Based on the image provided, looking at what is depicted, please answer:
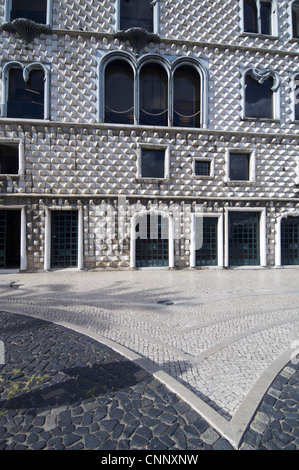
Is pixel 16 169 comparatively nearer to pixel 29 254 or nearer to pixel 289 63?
pixel 29 254

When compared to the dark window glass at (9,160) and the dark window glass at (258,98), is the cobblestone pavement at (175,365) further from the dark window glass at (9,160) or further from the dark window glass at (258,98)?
the dark window glass at (258,98)

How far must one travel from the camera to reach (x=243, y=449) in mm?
2324

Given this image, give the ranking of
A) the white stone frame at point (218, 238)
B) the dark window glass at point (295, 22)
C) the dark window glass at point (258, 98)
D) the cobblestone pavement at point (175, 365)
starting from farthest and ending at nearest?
the dark window glass at point (295, 22)
the dark window glass at point (258, 98)
the white stone frame at point (218, 238)
the cobblestone pavement at point (175, 365)

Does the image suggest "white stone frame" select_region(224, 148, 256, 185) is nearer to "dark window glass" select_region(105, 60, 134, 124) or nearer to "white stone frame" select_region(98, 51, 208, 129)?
"white stone frame" select_region(98, 51, 208, 129)

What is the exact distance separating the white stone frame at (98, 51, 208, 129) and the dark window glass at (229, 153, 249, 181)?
257 cm

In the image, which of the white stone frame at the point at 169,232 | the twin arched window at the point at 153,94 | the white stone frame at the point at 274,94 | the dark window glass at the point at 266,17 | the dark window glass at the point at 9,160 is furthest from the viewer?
the dark window glass at the point at 266,17

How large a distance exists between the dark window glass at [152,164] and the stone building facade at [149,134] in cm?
6

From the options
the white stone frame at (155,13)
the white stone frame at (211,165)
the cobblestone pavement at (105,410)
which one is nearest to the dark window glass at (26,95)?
the white stone frame at (155,13)

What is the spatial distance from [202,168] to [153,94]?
5268 mm

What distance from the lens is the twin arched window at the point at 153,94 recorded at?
584 inches

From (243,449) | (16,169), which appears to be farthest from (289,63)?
(243,449)

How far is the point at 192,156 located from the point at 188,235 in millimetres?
4532

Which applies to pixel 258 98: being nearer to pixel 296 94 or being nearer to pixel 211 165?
pixel 296 94

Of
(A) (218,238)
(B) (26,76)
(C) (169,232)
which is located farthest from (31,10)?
(A) (218,238)
